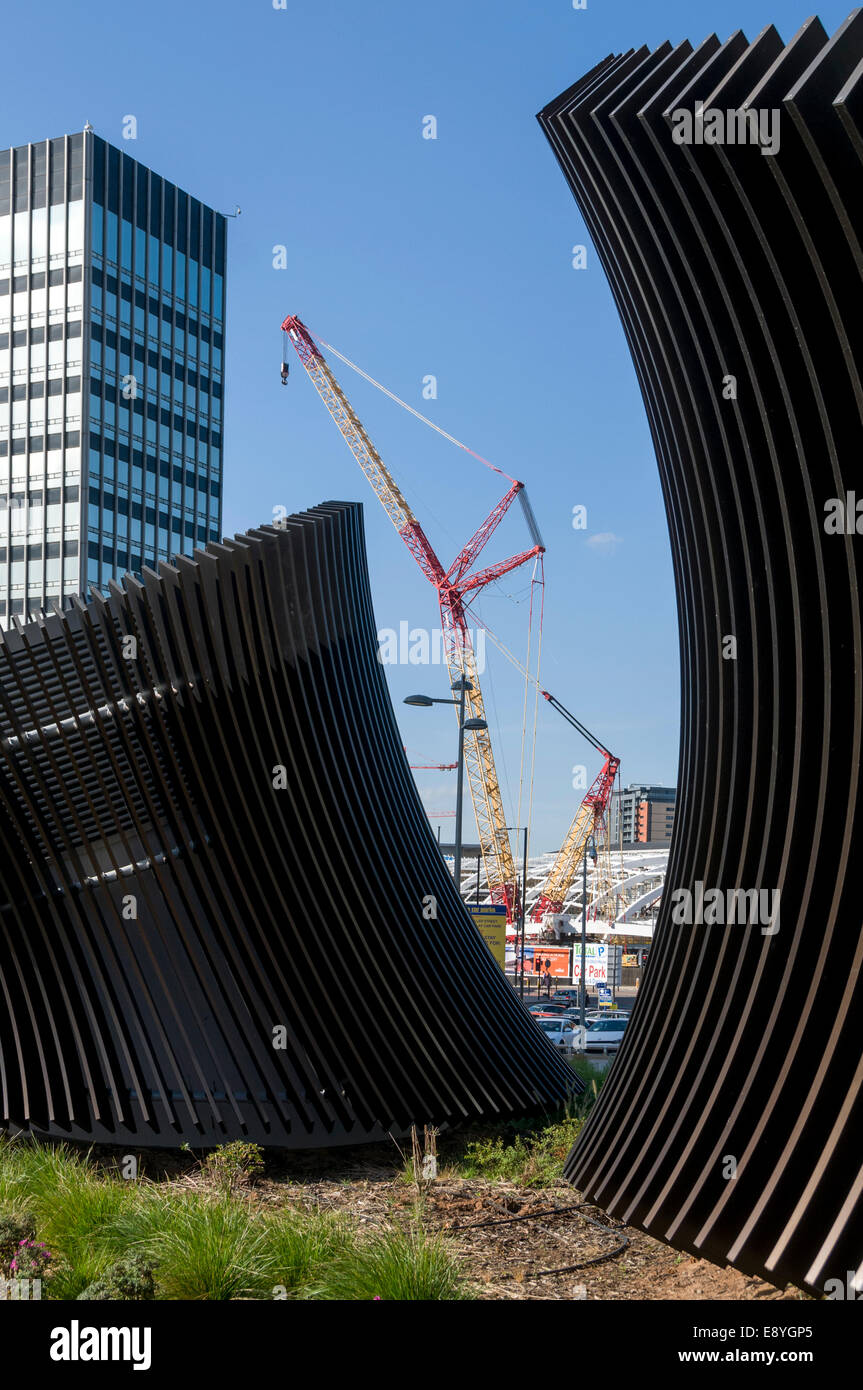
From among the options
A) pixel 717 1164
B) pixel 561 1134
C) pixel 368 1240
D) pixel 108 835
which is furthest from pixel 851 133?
pixel 561 1134

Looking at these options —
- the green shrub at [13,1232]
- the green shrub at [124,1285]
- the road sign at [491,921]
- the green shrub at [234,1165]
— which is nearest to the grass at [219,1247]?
the green shrub at [13,1232]

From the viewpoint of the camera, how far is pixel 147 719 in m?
10.4

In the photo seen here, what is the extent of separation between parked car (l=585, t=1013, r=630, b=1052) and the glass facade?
150 ft

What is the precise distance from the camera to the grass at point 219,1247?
6.52 meters

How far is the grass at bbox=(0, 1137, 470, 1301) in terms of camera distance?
6.52m

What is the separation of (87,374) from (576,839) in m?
43.6

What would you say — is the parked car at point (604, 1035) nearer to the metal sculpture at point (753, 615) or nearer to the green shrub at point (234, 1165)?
the green shrub at point (234, 1165)

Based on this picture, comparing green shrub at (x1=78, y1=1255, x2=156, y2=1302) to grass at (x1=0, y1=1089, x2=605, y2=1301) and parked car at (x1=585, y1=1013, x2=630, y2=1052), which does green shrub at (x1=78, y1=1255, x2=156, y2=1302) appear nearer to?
grass at (x1=0, y1=1089, x2=605, y2=1301)

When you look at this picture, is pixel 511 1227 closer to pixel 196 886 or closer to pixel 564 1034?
pixel 196 886

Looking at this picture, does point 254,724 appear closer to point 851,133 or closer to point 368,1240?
point 368,1240

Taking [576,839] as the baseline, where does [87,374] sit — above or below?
above

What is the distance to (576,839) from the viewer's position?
84.1 m

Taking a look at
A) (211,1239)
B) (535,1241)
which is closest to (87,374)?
(535,1241)

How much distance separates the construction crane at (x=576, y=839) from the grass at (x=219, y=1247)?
73217mm
